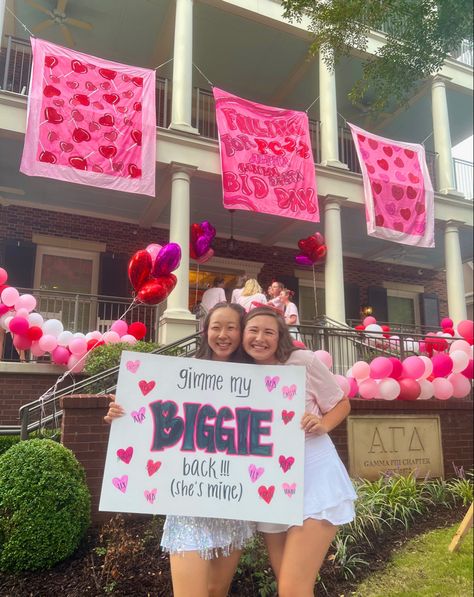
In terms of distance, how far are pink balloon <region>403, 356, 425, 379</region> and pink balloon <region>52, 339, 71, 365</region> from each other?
4.13m

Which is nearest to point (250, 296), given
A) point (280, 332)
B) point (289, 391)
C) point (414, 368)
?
point (414, 368)

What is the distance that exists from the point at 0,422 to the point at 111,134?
168 inches

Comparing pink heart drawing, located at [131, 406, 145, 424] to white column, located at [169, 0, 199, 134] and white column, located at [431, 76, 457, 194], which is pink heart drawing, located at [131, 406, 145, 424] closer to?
white column, located at [169, 0, 199, 134]

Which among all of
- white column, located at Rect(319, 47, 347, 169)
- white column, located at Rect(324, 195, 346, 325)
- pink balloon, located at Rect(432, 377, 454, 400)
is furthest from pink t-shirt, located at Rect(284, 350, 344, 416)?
white column, located at Rect(319, 47, 347, 169)

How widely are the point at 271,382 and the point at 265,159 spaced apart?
667 cm

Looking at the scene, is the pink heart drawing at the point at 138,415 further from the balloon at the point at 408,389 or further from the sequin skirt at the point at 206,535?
the balloon at the point at 408,389

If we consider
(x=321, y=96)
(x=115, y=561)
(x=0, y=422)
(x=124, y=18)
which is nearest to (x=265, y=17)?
(x=321, y=96)

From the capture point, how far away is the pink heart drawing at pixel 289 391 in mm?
1986

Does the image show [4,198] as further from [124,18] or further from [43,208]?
[124,18]

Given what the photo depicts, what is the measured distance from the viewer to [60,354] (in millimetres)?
6102

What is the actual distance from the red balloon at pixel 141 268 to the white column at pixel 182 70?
3.45 m

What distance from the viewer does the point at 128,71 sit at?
7625 millimetres

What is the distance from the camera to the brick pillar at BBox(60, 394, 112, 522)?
401cm

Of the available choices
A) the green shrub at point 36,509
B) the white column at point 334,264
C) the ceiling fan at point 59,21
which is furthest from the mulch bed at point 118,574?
the ceiling fan at point 59,21
